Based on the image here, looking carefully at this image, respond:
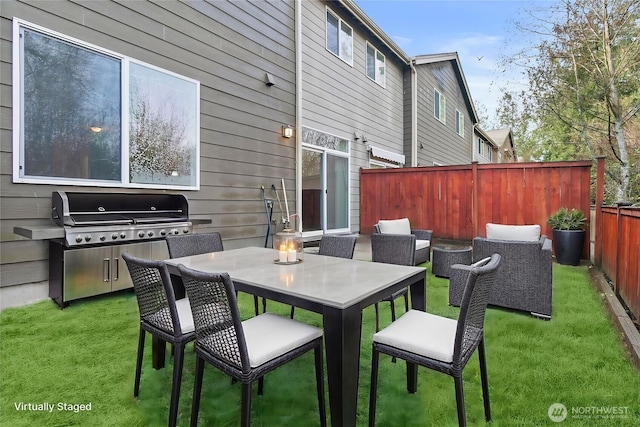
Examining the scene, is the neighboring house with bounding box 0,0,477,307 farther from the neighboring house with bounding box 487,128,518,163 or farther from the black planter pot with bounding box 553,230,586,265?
the neighboring house with bounding box 487,128,518,163

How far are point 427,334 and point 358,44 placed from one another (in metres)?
8.54

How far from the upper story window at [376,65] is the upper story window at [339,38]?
3.12 ft

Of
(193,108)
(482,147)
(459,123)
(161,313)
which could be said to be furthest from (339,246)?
(482,147)

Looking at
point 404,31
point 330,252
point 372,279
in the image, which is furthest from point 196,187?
point 404,31

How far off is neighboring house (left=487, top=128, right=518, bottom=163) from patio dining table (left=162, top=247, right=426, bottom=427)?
2481 centimetres

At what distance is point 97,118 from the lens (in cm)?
379

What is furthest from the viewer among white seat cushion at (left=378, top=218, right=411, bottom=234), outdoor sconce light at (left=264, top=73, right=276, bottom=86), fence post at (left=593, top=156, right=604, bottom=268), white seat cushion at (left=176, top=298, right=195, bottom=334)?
outdoor sconce light at (left=264, top=73, right=276, bottom=86)

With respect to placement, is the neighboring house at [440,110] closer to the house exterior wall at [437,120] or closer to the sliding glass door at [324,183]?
the house exterior wall at [437,120]

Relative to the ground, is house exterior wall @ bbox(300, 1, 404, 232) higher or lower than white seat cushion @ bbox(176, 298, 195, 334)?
higher

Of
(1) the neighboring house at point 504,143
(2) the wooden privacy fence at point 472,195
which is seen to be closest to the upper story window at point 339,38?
(2) the wooden privacy fence at point 472,195

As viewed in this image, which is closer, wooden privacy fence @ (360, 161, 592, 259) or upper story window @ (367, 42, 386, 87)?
wooden privacy fence @ (360, 161, 592, 259)

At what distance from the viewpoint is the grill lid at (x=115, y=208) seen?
326 cm

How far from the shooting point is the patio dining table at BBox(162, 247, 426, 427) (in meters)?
1.41

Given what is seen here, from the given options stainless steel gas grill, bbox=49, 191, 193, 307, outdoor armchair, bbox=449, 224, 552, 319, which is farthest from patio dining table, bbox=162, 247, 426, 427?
stainless steel gas grill, bbox=49, 191, 193, 307
